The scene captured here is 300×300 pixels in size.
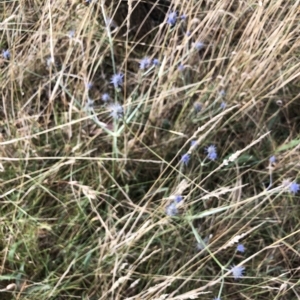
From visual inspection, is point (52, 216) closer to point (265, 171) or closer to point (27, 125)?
point (27, 125)

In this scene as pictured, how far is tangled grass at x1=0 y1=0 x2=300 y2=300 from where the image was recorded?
1.20 m

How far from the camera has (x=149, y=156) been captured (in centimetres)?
136

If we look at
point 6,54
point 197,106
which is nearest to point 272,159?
point 197,106

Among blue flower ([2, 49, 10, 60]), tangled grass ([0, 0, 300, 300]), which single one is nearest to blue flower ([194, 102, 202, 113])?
tangled grass ([0, 0, 300, 300])

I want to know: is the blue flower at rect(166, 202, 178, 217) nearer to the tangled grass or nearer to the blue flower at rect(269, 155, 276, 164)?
the tangled grass

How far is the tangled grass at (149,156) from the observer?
3.93 ft

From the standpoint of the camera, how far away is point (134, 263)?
1183mm

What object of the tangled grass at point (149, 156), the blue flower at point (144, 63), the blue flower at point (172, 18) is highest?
the blue flower at point (172, 18)

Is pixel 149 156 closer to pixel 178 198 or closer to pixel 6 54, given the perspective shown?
pixel 178 198

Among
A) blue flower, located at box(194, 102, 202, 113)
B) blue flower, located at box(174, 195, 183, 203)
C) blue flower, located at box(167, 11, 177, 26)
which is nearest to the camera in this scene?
blue flower, located at box(174, 195, 183, 203)

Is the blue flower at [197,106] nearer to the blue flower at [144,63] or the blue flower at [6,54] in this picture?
the blue flower at [144,63]

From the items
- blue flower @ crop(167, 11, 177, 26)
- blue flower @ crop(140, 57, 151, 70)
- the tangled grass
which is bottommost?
the tangled grass

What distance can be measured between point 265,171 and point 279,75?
24cm

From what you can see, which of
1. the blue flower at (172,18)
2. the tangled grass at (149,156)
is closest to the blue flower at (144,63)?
the tangled grass at (149,156)
